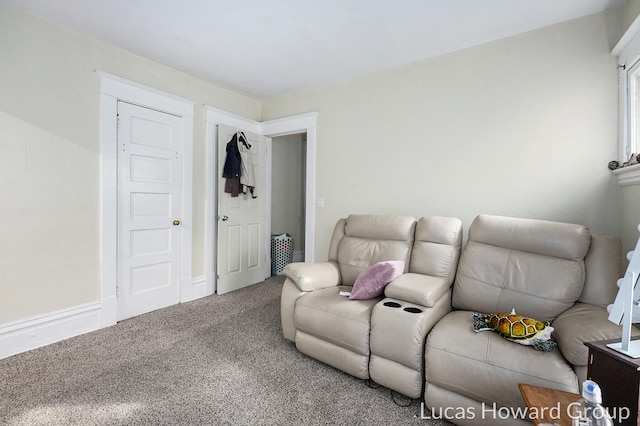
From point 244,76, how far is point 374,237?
7.39ft

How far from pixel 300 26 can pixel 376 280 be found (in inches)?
78.8

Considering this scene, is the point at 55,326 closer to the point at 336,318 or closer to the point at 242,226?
the point at 242,226

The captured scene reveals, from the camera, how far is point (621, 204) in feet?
6.75

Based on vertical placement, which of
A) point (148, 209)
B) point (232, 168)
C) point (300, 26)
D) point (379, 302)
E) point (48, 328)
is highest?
point (300, 26)

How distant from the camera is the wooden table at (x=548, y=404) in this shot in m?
0.95

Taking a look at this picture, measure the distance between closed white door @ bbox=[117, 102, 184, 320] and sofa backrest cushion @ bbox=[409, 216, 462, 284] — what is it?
2.46 meters

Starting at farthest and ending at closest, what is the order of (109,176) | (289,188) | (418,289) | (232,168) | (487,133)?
1. (289,188)
2. (232,168)
3. (109,176)
4. (487,133)
5. (418,289)

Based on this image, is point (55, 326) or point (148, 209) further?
point (148, 209)

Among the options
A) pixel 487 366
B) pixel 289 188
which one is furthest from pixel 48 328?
pixel 289 188

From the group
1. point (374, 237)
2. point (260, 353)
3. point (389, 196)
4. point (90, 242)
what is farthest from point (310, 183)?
point (90, 242)

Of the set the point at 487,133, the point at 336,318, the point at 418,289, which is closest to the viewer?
the point at 418,289

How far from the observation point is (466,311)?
78.4 inches

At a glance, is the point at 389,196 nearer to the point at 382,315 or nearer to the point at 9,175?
the point at 382,315

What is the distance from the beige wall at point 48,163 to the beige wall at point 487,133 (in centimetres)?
222
